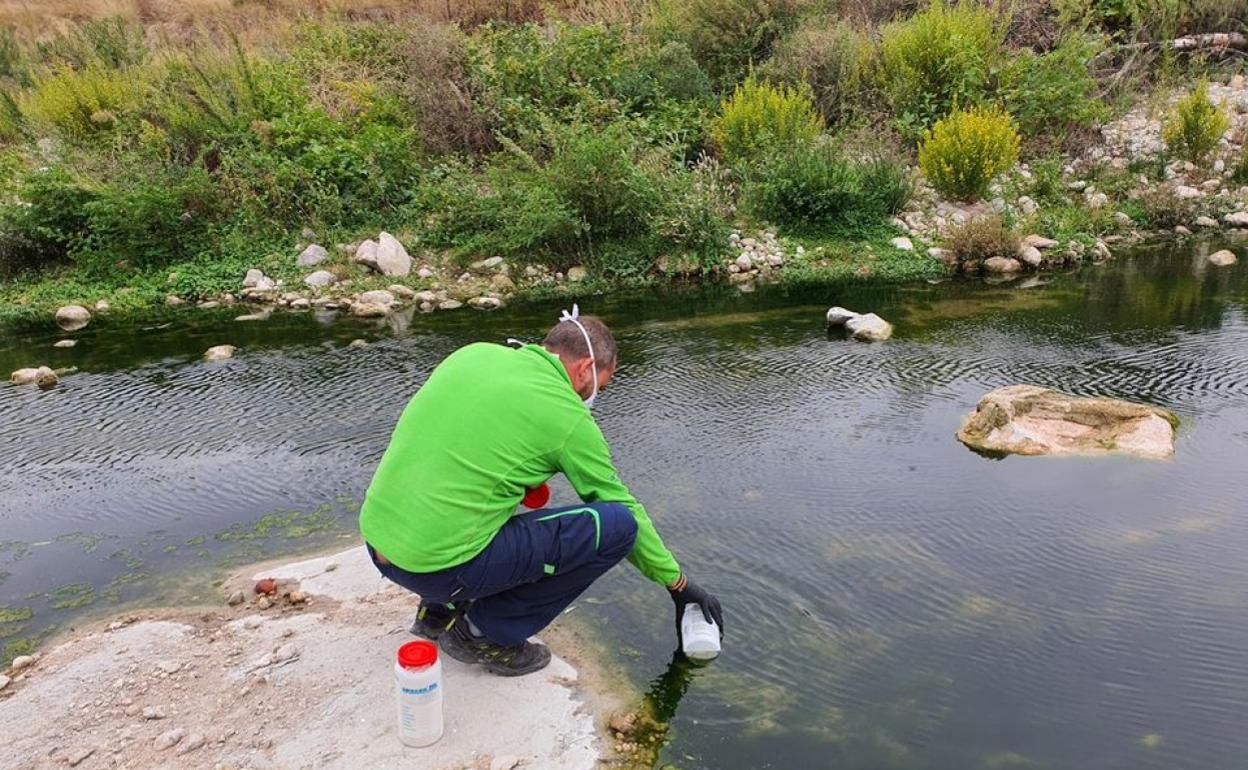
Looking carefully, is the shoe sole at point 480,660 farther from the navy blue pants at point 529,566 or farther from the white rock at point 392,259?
the white rock at point 392,259

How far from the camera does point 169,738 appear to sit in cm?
297

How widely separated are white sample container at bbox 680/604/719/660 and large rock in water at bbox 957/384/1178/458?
293 cm

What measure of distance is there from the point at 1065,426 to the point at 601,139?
7.21 metres

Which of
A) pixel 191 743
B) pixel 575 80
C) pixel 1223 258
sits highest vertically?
pixel 191 743

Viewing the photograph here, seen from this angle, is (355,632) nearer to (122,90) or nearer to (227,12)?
(122,90)

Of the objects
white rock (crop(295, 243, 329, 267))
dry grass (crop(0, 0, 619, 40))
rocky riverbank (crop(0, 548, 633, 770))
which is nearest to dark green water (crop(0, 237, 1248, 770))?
rocky riverbank (crop(0, 548, 633, 770))

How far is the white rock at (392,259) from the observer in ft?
37.8

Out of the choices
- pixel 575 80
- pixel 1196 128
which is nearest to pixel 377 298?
pixel 575 80

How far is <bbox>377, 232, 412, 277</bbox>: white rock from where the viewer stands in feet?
37.8

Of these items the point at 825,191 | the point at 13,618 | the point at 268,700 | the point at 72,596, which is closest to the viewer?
the point at 268,700

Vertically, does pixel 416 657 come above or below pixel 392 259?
above

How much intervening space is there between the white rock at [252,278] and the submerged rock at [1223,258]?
12.1m

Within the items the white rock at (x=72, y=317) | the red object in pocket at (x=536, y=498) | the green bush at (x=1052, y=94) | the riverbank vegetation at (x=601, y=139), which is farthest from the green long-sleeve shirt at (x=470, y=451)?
the green bush at (x=1052, y=94)

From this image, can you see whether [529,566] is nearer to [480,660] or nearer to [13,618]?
[480,660]
